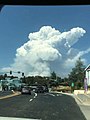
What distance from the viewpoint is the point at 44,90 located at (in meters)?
84.4

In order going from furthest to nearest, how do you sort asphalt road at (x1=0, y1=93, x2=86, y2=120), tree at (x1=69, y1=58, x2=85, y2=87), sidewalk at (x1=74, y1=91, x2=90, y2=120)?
tree at (x1=69, y1=58, x2=85, y2=87) < sidewalk at (x1=74, y1=91, x2=90, y2=120) < asphalt road at (x1=0, y1=93, x2=86, y2=120)

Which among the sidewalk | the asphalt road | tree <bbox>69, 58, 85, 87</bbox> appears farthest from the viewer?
tree <bbox>69, 58, 85, 87</bbox>

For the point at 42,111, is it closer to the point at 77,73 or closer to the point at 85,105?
the point at 85,105

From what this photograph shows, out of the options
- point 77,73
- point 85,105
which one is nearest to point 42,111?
point 85,105

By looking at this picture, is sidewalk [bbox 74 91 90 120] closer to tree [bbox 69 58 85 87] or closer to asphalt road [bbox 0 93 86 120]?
asphalt road [bbox 0 93 86 120]

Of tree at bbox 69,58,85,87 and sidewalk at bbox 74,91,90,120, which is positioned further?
tree at bbox 69,58,85,87

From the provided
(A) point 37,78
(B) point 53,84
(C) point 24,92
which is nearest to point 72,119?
Answer: (C) point 24,92

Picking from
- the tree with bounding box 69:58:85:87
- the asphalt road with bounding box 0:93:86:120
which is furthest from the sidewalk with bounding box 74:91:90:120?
the tree with bounding box 69:58:85:87

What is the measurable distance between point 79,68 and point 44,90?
45.4m

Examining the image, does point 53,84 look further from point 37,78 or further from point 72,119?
point 72,119

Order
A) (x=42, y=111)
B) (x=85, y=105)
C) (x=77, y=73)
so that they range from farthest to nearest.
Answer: (x=77, y=73), (x=85, y=105), (x=42, y=111)

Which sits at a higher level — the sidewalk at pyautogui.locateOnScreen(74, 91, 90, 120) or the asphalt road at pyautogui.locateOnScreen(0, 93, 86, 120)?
the asphalt road at pyautogui.locateOnScreen(0, 93, 86, 120)

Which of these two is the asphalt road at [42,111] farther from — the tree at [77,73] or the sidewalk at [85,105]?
the tree at [77,73]
